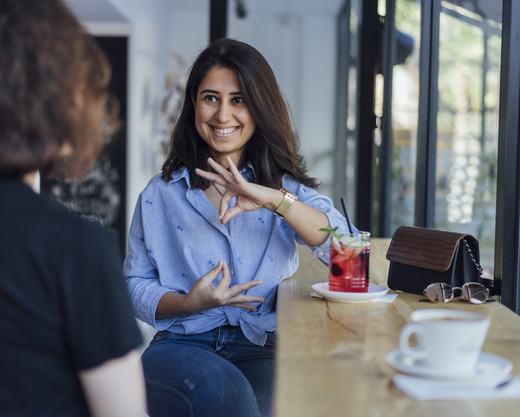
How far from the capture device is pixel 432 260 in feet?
4.96

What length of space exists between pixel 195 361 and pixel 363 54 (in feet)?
8.97

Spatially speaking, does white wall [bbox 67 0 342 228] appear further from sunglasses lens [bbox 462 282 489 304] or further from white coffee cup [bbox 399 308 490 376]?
white coffee cup [bbox 399 308 490 376]

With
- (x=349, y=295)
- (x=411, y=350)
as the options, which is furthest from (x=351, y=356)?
(x=349, y=295)

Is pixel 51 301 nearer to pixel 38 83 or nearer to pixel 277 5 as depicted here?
pixel 38 83

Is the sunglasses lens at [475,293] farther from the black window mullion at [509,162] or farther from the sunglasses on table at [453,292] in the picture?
the black window mullion at [509,162]

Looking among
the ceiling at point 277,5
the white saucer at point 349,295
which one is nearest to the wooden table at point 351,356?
the white saucer at point 349,295

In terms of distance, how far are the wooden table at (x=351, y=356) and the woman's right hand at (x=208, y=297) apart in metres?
0.10

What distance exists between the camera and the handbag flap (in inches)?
58.6

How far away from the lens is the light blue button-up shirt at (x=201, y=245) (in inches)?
68.1

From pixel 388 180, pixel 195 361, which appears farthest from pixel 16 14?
pixel 388 180

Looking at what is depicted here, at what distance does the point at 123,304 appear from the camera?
2.66 ft

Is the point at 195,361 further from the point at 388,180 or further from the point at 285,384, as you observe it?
the point at 388,180

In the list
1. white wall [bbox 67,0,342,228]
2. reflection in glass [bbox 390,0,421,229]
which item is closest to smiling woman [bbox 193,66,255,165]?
reflection in glass [bbox 390,0,421,229]

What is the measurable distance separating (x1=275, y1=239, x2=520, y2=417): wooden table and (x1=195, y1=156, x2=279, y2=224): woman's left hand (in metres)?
0.22
